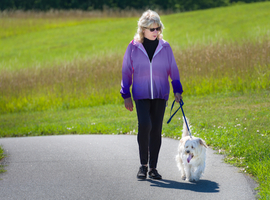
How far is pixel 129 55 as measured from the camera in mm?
Result: 5934

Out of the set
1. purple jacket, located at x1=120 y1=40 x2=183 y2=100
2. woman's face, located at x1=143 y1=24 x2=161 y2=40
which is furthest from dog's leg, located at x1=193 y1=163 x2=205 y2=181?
woman's face, located at x1=143 y1=24 x2=161 y2=40

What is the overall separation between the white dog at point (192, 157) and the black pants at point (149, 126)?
0.42 m

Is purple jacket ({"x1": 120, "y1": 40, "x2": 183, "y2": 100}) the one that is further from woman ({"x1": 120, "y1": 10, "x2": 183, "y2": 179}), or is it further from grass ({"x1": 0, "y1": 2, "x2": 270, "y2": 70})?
grass ({"x1": 0, "y1": 2, "x2": 270, "y2": 70})

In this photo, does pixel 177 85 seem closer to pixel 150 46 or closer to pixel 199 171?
pixel 150 46

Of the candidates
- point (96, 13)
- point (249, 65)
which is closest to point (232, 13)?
point (96, 13)

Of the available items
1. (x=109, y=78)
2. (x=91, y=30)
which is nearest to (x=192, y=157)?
(x=109, y=78)

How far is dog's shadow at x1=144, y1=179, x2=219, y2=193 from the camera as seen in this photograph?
565 cm

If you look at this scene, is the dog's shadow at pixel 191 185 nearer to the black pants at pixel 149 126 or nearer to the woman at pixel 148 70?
the black pants at pixel 149 126

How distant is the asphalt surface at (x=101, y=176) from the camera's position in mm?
5484

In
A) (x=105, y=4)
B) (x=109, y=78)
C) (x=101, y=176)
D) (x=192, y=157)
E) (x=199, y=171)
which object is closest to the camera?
(x=192, y=157)

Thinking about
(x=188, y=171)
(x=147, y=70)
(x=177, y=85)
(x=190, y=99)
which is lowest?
(x=190, y=99)

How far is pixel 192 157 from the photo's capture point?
582 cm

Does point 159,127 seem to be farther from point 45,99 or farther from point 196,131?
point 45,99

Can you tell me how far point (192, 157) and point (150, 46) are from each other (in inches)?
69.3
